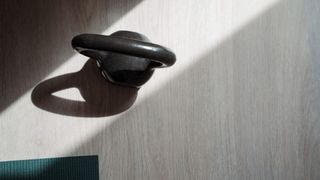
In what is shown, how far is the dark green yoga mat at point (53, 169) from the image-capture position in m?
0.48

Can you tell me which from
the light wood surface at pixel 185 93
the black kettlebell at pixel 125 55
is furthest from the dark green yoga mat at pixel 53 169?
the black kettlebell at pixel 125 55

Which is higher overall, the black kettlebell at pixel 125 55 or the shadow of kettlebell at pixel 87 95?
the black kettlebell at pixel 125 55

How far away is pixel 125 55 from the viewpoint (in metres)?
0.44

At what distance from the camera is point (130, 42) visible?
0.42 m

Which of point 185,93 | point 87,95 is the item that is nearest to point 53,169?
point 87,95

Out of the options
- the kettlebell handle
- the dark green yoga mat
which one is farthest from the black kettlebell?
the dark green yoga mat

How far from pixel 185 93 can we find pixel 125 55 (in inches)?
5.1

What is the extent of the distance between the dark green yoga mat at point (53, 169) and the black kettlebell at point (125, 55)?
0.12 metres

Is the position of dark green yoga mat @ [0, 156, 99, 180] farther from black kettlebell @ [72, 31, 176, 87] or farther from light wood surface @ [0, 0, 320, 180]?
black kettlebell @ [72, 31, 176, 87]

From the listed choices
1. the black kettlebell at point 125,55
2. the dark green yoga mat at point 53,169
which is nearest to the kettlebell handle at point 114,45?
the black kettlebell at point 125,55

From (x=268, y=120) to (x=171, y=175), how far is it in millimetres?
178

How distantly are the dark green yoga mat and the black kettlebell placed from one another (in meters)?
0.12

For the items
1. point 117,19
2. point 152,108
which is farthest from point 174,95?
point 117,19

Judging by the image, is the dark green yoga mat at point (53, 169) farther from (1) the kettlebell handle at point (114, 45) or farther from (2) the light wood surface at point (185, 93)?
(1) the kettlebell handle at point (114, 45)
